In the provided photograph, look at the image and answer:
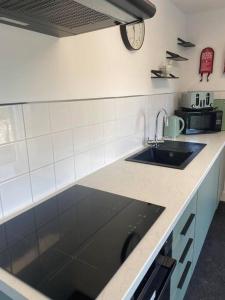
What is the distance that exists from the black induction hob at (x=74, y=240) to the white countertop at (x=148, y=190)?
31 mm

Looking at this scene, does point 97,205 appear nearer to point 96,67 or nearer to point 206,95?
point 96,67

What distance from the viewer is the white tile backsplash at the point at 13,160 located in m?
0.99

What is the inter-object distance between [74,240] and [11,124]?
21.0 inches

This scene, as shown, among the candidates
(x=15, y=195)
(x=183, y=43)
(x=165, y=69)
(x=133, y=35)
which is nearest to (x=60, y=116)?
(x=15, y=195)

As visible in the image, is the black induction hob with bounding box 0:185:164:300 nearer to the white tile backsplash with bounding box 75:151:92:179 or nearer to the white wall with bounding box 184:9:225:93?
the white tile backsplash with bounding box 75:151:92:179

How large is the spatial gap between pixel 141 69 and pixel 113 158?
80 cm

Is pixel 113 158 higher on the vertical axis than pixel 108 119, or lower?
lower

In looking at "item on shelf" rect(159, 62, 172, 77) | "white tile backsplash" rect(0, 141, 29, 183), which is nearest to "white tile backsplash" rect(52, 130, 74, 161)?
"white tile backsplash" rect(0, 141, 29, 183)

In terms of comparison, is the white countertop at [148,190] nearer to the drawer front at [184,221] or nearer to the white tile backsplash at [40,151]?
the drawer front at [184,221]

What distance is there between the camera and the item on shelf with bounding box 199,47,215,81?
8.85ft

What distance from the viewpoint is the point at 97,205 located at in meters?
1.11

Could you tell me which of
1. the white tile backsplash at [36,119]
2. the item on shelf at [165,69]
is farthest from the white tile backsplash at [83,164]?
the item on shelf at [165,69]

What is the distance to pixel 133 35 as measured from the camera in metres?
1.74

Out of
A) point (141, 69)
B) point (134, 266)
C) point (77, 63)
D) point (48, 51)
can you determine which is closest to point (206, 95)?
point (141, 69)
